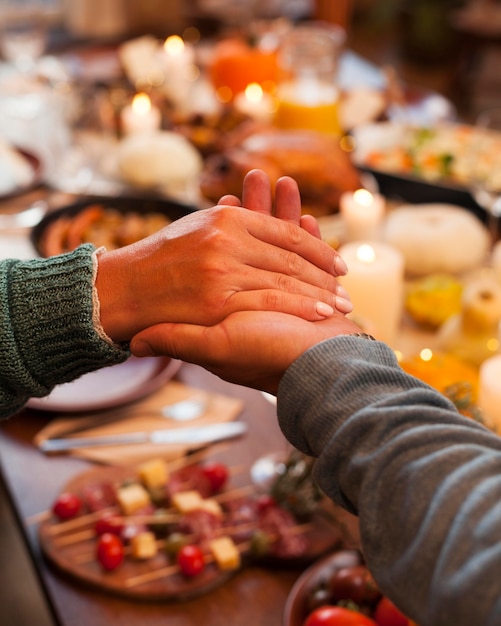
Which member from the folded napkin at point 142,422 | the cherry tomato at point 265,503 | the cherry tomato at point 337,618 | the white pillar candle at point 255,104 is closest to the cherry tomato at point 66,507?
the folded napkin at point 142,422

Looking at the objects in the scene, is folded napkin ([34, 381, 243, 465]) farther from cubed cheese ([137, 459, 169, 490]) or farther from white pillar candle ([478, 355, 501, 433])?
white pillar candle ([478, 355, 501, 433])

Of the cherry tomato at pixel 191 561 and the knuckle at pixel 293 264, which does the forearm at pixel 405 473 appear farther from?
the cherry tomato at pixel 191 561

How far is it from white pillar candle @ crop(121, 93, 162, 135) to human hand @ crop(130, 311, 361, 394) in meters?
1.41

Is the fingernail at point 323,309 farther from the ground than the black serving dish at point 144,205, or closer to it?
farther from the ground

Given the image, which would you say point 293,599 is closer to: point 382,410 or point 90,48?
point 382,410

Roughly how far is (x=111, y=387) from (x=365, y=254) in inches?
17.8

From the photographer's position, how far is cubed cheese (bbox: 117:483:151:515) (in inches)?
41.3

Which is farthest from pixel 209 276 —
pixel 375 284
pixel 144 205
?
pixel 144 205

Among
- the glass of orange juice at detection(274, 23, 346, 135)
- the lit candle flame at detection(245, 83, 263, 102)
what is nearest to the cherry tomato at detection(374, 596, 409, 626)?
the glass of orange juice at detection(274, 23, 346, 135)

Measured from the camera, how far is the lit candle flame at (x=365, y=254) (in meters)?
1.30

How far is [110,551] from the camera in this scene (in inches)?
38.2

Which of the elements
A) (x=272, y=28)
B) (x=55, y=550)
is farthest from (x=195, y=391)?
(x=272, y=28)

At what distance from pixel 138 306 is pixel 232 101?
5.61 feet

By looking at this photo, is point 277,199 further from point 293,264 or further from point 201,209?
point 201,209
